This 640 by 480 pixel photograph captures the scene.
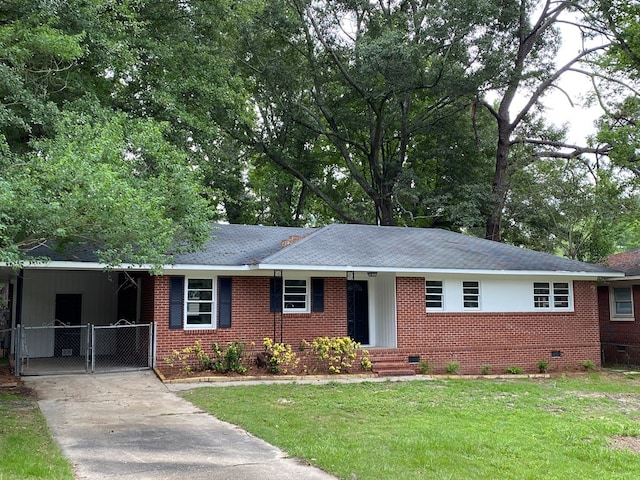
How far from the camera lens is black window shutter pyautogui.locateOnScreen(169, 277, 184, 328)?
1479 cm

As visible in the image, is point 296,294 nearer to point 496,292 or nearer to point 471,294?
point 471,294

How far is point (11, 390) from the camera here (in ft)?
38.4

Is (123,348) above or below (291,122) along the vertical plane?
below

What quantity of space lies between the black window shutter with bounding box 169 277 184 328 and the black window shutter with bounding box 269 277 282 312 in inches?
90.4

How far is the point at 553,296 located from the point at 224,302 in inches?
379

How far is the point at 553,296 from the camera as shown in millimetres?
17969

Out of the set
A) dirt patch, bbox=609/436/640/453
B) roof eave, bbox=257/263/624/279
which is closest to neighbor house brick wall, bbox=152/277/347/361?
roof eave, bbox=257/263/624/279

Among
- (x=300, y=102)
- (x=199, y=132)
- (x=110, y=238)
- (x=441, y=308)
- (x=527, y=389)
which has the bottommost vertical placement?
(x=527, y=389)

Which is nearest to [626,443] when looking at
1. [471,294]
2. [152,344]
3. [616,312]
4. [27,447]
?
[27,447]

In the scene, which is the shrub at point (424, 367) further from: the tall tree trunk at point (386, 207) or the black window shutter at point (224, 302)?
the tall tree trunk at point (386, 207)

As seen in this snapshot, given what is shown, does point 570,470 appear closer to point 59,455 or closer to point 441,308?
point 59,455

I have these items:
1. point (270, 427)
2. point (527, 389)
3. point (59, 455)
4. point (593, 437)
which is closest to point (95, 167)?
point (59, 455)

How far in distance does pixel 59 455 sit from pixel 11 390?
5506mm

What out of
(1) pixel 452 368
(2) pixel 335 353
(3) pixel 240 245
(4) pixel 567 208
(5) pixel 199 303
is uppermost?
(4) pixel 567 208
